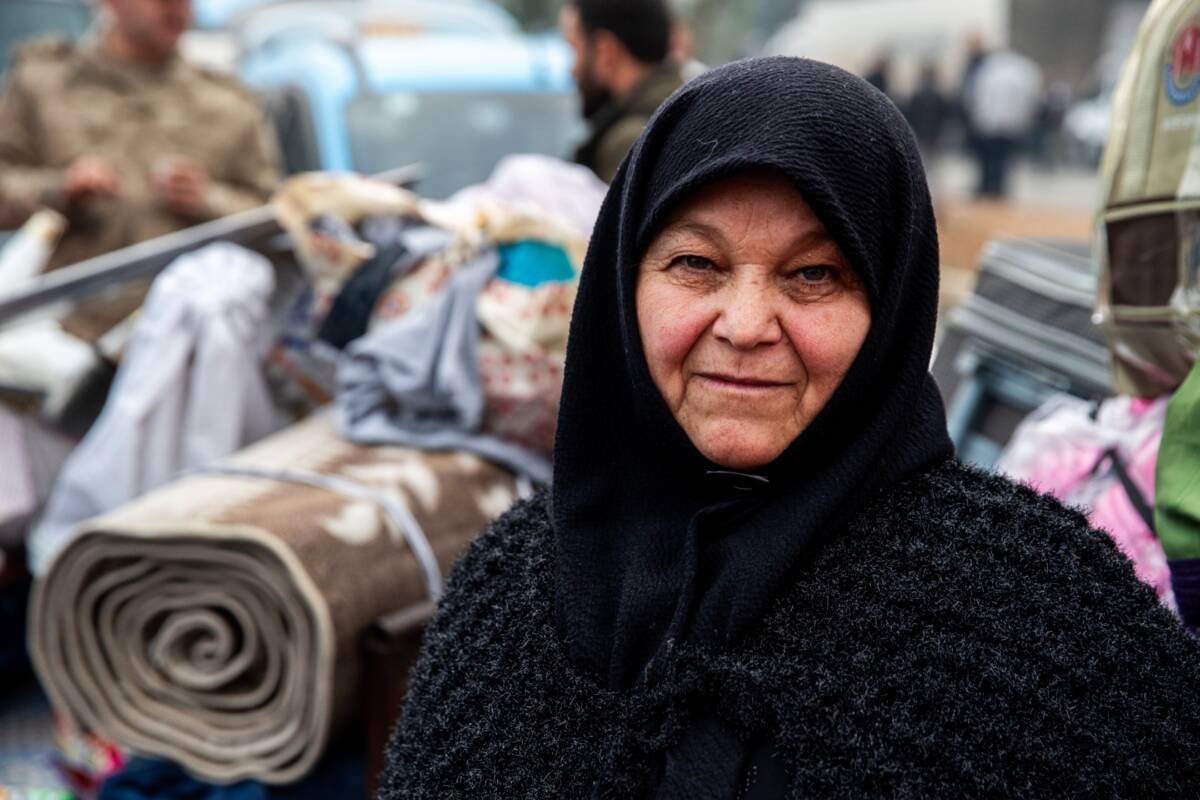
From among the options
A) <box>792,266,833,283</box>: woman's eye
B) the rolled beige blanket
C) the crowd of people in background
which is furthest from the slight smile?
the crowd of people in background

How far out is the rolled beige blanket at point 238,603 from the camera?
246cm

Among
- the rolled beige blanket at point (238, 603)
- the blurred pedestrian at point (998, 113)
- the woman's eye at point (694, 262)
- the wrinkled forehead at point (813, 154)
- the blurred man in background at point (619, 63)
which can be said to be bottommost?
the blurred pedestrian at point (998, 113)

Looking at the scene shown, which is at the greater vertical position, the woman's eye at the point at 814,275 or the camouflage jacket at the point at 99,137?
the woman's eye at the point at 814,275

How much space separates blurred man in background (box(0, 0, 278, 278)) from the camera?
3.85m

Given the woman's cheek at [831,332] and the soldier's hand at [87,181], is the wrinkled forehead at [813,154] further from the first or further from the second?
the soldier's hand at [87,181]

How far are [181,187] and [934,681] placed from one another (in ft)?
10.6

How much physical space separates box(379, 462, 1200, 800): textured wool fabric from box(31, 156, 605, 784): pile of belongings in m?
1.14

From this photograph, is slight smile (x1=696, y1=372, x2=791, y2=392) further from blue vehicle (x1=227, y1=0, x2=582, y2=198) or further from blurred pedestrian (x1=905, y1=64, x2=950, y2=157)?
blurred pedestrian (x1=905, y1=64, x2=950, y2=157)

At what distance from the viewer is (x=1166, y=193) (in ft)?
6.26

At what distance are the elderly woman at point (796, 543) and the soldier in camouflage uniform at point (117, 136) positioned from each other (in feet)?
9.27

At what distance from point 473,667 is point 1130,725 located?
802 mm

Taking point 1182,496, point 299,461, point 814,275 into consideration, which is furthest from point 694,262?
point 299,461

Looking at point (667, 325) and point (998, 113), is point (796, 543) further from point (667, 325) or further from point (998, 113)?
point (998, 113)

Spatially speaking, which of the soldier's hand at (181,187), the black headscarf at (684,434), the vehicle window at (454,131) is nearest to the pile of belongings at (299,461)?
the soldier's hand at (181,187)
